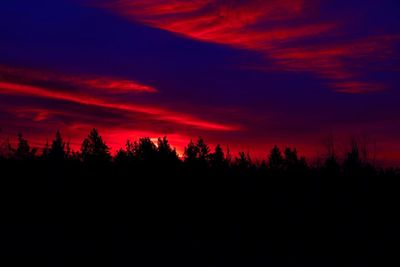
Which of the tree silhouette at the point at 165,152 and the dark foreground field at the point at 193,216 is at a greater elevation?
the tree silhouette at the point at 165,152

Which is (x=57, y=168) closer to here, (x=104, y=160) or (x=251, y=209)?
(x=104, y=160)

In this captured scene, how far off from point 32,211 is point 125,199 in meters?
2.99

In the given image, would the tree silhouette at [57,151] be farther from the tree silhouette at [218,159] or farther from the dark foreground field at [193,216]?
the tree silhouette at [218,159]

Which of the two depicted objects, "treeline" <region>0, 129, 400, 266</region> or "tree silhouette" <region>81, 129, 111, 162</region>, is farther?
"tree silhouette" <region>81, 129, 111, 162</region>

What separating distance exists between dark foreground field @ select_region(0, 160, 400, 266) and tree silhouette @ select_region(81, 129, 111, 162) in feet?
2.81

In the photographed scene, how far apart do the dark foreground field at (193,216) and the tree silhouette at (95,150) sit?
86 centimetres

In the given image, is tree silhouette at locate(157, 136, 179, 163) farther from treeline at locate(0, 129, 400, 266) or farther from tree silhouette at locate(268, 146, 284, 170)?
tree silhouette at locate(268, 146, 284, 170)

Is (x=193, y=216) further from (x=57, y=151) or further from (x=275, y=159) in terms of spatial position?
(x=275, y=159)

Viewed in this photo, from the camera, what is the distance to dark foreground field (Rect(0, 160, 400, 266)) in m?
15.5

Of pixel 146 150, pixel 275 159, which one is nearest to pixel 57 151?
pixel 146 150

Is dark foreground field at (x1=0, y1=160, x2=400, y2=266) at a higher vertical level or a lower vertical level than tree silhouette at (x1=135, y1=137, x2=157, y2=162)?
lower

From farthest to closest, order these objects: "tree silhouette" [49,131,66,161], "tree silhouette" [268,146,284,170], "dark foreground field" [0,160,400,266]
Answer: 1. "tree silhouette" [268,146,284,170]
2. "tree silhouette" [49,131,66,161]
3. "dark foreground field" [0,160,400,266]

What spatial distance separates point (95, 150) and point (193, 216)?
8646mm

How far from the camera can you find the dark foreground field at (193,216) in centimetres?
1546
